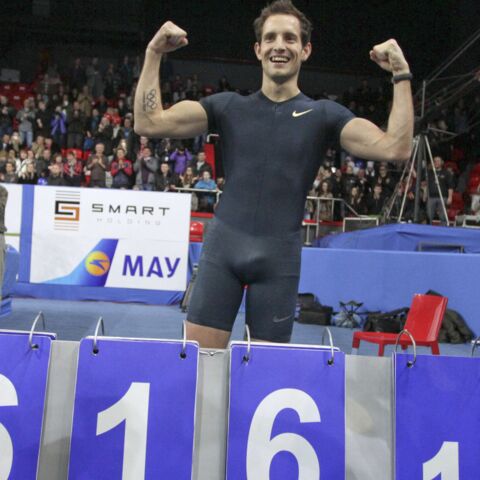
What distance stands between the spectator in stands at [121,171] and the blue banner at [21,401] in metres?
12.7

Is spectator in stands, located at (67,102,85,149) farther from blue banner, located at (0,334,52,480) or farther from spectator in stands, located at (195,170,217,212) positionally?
blue banner, located at (0,334,52,480)

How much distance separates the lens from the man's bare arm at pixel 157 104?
7.02 feet

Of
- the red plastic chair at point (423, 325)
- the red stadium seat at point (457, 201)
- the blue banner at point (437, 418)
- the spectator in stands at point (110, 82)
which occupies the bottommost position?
the red plastic chair at point (423, 325)

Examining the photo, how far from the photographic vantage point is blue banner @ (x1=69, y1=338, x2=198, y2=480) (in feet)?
5.17

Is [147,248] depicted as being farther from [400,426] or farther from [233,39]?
[233,39]

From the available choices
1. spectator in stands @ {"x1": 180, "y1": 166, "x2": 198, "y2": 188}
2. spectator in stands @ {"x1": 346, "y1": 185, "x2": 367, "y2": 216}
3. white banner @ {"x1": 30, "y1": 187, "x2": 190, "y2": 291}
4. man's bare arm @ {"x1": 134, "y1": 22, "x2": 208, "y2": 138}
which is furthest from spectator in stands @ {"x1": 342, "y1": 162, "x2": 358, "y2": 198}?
man's bare arm @ {"x1": 134, "y1": 22, "x2": 208, "y2": 138}

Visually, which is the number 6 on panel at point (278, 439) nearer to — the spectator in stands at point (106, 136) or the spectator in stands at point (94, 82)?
the spectator in stands at point (106, 136)

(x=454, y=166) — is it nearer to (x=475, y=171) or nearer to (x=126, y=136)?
(x=475, y=171)

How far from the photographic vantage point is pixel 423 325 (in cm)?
608

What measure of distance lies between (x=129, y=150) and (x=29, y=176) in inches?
103

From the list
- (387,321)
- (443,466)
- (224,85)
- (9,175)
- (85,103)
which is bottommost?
(387,321)

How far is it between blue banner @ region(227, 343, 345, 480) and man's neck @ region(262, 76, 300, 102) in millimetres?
992

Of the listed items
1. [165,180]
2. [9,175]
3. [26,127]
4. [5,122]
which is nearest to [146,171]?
[165,180]

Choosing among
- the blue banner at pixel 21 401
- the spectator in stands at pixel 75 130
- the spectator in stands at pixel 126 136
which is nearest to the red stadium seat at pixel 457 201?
the spectator in stands at pixel 126 136
